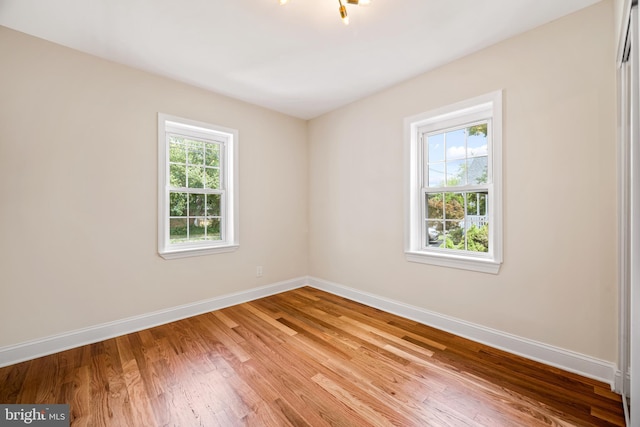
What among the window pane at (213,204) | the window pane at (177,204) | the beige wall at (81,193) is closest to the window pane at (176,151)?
the beige wall at (81,193)

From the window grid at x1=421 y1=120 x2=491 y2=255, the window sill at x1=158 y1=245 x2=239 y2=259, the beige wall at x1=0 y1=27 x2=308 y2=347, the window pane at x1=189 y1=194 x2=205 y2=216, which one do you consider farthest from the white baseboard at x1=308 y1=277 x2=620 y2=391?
the window pane at x1=189 y1=194 x2=205 y2=216

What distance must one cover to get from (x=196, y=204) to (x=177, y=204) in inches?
8.5

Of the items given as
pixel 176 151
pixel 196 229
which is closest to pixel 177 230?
pixel 196 229

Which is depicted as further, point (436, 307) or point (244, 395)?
point (436, 307)

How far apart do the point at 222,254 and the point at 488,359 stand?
2.91 metres

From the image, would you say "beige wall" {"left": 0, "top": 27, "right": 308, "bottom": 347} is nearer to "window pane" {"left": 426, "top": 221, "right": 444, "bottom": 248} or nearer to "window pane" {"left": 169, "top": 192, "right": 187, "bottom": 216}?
"window pane" {"left": 169, "top": 192, "right": 187, "bottom": 216}

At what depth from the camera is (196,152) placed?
321 centimetres

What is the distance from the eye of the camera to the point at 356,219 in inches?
139

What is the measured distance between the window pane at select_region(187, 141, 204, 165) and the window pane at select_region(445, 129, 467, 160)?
281cm

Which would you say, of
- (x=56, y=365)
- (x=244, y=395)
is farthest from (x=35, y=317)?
(x=244, y=395)

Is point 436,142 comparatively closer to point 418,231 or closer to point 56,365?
point 418,231

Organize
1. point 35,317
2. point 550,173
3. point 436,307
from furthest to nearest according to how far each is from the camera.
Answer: point 436,307 → point 35,317 → point 550,173

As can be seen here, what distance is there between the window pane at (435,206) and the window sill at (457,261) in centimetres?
43

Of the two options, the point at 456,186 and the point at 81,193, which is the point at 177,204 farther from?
the point at 456,186
